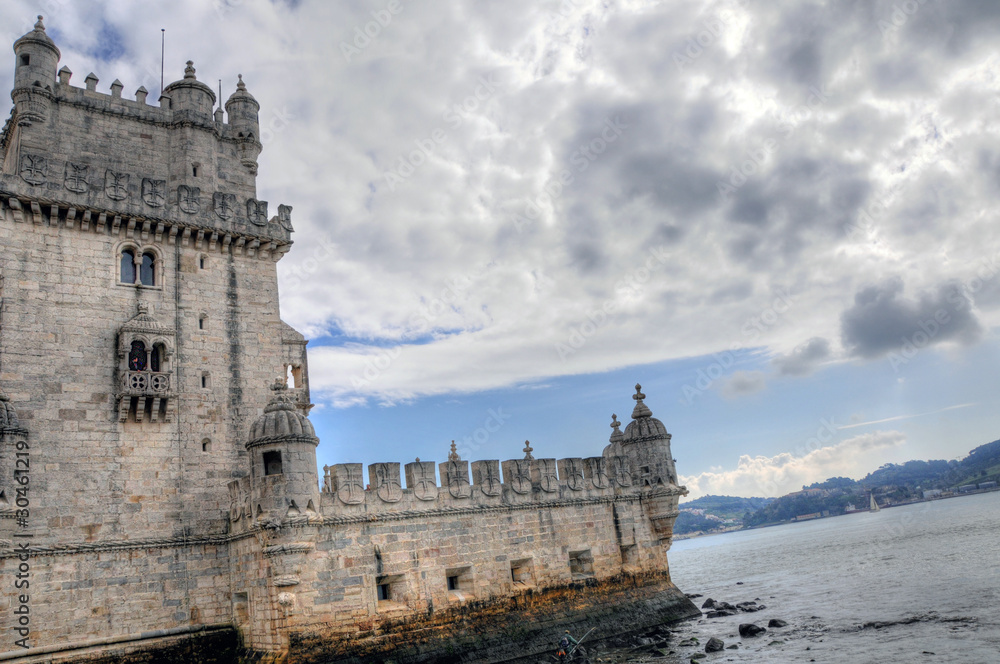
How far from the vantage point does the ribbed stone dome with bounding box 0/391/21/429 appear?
17734 mm

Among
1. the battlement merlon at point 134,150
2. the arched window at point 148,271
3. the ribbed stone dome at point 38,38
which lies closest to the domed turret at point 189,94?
the battlement merlon at point 134,150

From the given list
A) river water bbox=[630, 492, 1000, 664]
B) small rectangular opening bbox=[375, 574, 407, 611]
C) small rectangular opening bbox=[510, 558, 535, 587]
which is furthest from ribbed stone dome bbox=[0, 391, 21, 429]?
river water bbox=[630, 492, 1000, 664]

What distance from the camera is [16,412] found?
18.5 meters

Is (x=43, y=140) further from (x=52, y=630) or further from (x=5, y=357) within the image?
(x=52, y=630)

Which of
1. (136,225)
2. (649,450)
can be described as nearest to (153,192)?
(136,225)

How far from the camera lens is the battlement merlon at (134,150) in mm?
20875

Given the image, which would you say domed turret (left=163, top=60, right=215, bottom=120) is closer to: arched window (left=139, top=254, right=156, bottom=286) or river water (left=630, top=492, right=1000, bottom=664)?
arched window (left=139, top=254, right=156, bottom=286)

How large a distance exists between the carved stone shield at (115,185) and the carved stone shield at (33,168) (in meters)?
1.58

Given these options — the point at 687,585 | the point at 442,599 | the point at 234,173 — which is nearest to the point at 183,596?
the point at 442,599

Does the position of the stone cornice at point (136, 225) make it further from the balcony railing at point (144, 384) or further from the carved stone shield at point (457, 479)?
the carved stone shield at point (457, 479)

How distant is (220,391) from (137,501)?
13.1ft

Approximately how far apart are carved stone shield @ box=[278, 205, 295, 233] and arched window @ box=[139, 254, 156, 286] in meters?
4.42

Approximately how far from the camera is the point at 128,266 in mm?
21656

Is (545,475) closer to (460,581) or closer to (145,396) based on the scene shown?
(460,581)
